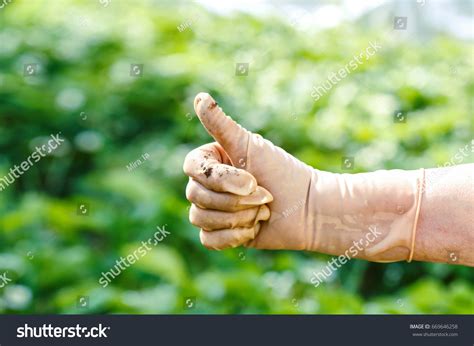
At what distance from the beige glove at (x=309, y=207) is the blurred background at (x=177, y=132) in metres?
1.57

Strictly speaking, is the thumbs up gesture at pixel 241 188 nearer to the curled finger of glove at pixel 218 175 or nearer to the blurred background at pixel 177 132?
the curled finger of glove at pixel 218 175

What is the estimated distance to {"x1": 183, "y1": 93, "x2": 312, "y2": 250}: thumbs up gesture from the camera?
6.43 ft

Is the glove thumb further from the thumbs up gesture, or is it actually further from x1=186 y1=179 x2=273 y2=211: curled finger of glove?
x1=186 y1=179 x2=273 y2=211: curled finger of glove

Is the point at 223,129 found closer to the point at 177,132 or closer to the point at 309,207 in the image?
the point at 309,207

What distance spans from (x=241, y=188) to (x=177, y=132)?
2.82 m

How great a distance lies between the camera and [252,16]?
20.9ft

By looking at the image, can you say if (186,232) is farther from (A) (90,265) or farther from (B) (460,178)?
(B) (460,178)

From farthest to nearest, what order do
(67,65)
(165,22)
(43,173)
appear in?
1. (165,22)
2. (67,65)
3. (43,173)

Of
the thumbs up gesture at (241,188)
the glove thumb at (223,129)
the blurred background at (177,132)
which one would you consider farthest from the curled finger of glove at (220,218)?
the blurred background at (177,132)

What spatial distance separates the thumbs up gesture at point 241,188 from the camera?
1.96 metres

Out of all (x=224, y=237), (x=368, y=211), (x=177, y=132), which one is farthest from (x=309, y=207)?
(x=177, y=132)

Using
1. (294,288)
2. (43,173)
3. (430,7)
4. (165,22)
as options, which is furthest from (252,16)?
(294,288)
